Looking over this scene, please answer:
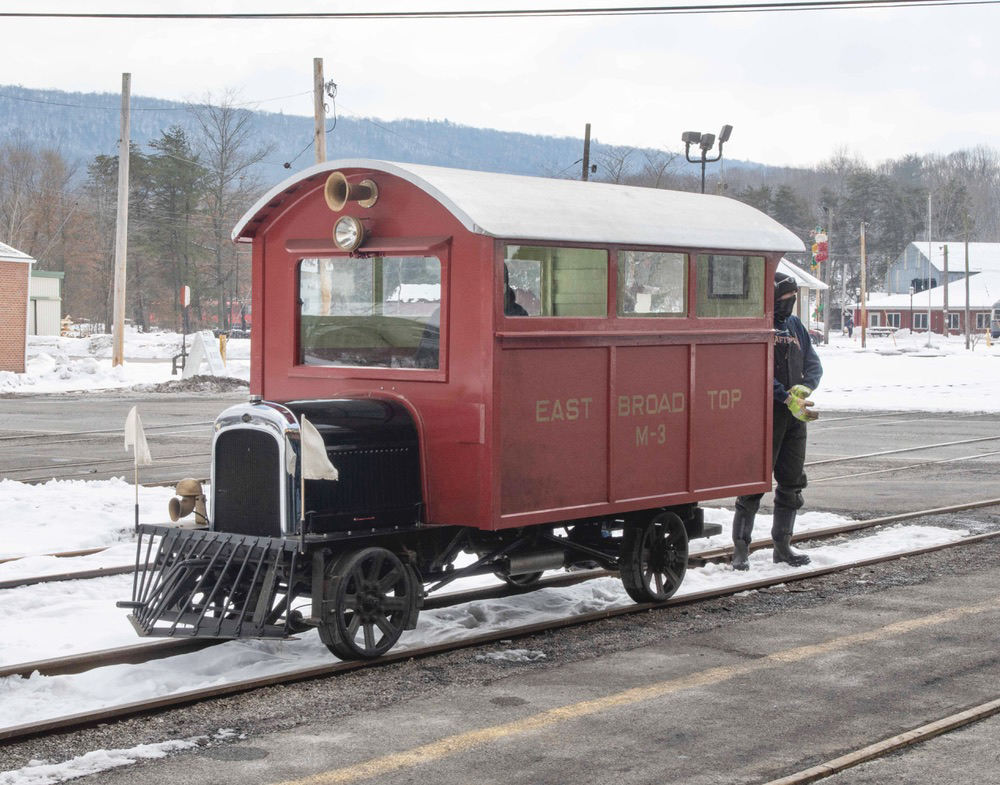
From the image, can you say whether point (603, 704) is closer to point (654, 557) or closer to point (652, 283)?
point (654, 557)

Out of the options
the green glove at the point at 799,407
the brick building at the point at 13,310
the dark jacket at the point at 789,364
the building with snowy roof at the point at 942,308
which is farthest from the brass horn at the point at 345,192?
the building with snowy roof at the point at 942,308

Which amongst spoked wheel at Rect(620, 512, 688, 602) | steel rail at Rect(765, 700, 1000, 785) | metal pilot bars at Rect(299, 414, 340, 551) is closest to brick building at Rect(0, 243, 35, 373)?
spoked wheel at Rect(620, 512, 688, 602)

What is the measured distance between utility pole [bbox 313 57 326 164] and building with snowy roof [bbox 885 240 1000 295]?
81.4 m

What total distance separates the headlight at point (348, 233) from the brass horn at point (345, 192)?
0.29ft

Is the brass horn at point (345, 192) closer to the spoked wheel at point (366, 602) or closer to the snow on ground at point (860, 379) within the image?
the spoked wheel at point (366, 602)

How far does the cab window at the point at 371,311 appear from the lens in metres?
7.55

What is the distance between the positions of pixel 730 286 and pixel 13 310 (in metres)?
36.5

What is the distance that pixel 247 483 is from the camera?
704cm

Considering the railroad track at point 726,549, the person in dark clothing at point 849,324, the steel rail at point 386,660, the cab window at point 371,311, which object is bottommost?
the steel rail at point 386,660

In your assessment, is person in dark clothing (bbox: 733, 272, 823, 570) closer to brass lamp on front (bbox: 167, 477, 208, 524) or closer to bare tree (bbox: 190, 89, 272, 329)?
brass lamp on front (bbox: 167, 477, 208, 524)

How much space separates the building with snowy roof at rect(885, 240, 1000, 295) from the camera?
351 ft

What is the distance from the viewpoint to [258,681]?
6.50 m

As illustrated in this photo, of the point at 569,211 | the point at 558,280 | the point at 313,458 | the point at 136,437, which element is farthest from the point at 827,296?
the point at 313,458

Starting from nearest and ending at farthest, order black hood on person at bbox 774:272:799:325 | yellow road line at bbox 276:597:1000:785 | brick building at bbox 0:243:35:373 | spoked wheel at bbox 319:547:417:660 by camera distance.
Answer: yellow road line at bbox 276:597:1000:785 → spoked wheel at bbox 319:547:417:660 → black hood on person at bbox 774:272:799:325 → brick building at bbox 0:243:35:373
